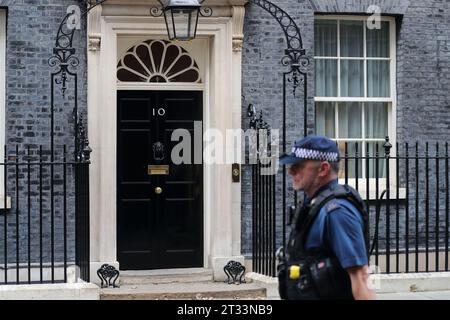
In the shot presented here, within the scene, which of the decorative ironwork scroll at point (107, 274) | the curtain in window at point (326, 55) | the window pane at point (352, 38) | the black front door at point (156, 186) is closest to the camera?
the decorative ironwork scroll at point (107, 274)

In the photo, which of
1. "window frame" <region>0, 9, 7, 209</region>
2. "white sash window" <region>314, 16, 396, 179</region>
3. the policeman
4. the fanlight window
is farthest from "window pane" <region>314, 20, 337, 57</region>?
the policeman

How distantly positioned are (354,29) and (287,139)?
1.87m

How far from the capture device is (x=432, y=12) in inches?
467

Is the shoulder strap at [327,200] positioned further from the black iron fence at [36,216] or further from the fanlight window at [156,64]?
the fanlight window at [156,64]

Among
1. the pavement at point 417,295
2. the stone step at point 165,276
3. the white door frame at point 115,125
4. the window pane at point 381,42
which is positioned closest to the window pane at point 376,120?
the window pane at point 381,42

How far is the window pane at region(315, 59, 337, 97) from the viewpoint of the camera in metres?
11.8

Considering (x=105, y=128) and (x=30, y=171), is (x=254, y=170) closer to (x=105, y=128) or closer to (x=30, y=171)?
(x=105, y=128)

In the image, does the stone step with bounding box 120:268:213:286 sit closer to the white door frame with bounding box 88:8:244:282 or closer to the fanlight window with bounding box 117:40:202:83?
the white door frame with bounding box 88:8:244:282

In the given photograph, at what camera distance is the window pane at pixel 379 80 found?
1200cm

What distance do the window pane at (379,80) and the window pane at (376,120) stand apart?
5.9 inches

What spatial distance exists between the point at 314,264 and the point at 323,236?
16cm

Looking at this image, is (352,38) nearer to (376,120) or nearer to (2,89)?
(376,120)

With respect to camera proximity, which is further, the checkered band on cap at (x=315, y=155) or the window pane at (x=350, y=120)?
the window pane at (x=350, y=120)

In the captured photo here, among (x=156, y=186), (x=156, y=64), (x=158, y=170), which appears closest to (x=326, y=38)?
(x=156, y=64)
